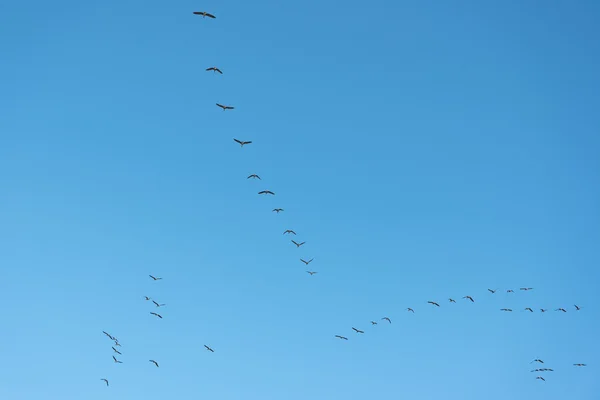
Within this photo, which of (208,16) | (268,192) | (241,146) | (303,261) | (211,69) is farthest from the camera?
(303,261)

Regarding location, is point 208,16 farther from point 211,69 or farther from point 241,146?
point 241,146

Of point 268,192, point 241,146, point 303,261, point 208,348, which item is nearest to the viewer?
point 241,146

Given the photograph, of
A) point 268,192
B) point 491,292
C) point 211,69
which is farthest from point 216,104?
point 491,292

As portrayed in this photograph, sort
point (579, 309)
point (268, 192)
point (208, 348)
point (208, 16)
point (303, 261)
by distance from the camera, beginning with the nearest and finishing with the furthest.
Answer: point (208, 16)
point (268, 192)
point (303, 261)
point (208, 348)
point (579, 309)

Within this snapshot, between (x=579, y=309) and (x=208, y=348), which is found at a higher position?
(x=579, y=309)

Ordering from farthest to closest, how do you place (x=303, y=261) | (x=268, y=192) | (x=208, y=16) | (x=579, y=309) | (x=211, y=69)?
(x=579, y=309) < (x=303, y=261) < (x=268, y=192) < (x=211, y=69) < (x=208, y=16)

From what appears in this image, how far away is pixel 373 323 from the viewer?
110m

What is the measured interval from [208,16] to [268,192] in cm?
3089

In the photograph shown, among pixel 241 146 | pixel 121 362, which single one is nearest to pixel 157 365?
pixel 121 362

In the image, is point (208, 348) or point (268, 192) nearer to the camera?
point (268, 192)

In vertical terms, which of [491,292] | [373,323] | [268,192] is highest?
[268,192]

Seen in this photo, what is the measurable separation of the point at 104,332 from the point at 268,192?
45.1 meters

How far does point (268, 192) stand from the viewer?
94.6 metres

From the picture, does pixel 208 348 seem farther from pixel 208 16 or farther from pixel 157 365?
pixel 208 16
